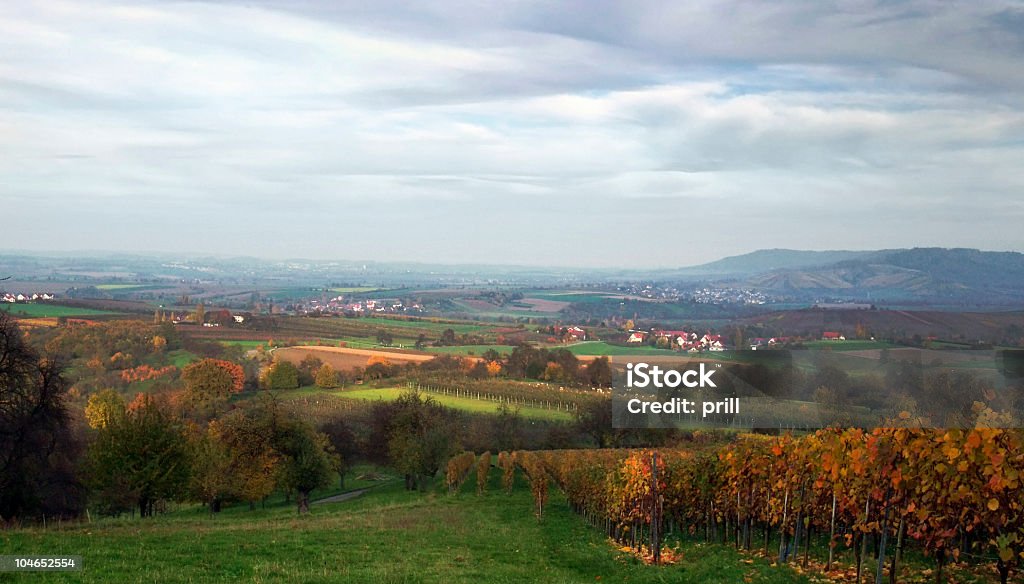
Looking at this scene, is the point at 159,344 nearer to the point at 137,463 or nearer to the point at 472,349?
the point at 472,349

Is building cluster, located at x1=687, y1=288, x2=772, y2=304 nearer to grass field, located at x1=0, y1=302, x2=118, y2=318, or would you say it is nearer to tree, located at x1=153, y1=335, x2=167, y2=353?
tree, located at x1=153, y1=335, x2=167, y2=353

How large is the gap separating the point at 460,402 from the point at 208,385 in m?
26.4

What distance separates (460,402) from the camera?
7275 cm

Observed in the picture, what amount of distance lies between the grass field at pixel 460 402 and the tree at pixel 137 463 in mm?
34495

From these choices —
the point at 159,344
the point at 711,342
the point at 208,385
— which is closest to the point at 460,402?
the point at 208,385

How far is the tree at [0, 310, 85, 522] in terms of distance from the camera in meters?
24.1

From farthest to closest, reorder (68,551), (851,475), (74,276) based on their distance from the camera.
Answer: (74,276) < (68,551) < (851,475)

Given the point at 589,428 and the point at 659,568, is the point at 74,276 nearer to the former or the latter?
the point at 589,428

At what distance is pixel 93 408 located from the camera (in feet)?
228

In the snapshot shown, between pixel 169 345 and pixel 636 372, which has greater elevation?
pixel 636 372

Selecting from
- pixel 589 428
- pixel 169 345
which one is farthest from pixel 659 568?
pixel 169 345

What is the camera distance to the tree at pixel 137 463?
31.4 m

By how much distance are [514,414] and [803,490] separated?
163 feet

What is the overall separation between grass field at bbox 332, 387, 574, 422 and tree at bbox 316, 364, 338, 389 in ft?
11.9
